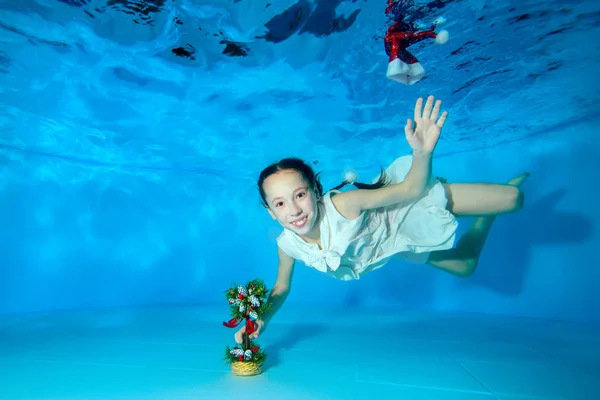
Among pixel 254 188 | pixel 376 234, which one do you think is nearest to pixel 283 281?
pixel 376 234

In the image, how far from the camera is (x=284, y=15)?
710 centimetres

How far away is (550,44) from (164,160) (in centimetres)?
1561

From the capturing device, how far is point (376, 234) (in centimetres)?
530

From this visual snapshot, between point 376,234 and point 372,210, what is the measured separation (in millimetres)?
372

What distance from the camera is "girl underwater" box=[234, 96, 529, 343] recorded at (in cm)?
435

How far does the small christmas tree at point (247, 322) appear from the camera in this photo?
4.59 m

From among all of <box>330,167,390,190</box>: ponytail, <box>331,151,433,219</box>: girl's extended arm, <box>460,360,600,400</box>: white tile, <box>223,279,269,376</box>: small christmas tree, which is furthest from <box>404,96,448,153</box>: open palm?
<box>460,360,600,400</box>: white tile

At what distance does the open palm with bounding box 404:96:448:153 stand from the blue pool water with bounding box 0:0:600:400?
2866 mm

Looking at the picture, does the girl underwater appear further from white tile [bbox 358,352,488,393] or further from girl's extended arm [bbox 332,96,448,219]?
white tile [bbox 358,352,488,393]

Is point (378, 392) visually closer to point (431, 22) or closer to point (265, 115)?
point (431, 22)

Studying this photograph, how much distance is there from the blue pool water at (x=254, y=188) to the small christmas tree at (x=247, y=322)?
0.87 ft

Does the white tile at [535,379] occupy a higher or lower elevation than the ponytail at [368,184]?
lower

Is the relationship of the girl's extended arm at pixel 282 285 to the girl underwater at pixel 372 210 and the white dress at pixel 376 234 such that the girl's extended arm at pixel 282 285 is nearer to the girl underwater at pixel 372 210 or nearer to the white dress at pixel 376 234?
the girl underwater at pixel 372 210

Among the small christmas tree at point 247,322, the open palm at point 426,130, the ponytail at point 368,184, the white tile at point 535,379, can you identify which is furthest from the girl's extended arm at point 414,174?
the white tile at point 535,379
